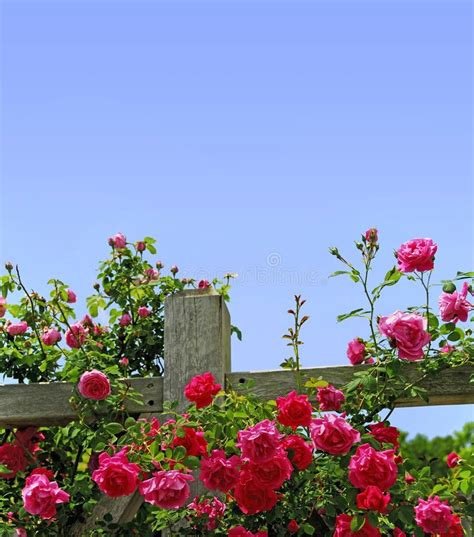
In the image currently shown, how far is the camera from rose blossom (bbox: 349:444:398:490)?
2.97 m

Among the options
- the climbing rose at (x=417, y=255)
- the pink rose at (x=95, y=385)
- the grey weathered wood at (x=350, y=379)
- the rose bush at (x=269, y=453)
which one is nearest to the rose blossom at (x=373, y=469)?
the rose bush at (x=269, y=453)

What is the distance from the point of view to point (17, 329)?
4.21 metres

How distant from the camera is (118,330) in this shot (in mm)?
4320

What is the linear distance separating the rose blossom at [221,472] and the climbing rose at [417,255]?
0.99 m

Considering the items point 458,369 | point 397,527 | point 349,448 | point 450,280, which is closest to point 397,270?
point 450,280

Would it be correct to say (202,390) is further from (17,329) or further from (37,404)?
(17,329)

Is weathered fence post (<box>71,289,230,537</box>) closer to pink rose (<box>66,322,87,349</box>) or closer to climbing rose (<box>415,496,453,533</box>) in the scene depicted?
pink rose (<box>66,322,87,349</box>)

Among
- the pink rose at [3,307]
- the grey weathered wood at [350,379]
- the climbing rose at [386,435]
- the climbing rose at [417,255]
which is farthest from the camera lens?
the pink rose at [3,307]

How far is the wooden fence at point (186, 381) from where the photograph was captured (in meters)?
3.49

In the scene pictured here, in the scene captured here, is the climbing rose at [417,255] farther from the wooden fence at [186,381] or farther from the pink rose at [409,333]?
the wooden fence at [186,381]

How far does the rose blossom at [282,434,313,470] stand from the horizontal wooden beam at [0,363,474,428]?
46 cm

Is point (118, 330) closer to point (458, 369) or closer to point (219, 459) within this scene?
point (219, 459)

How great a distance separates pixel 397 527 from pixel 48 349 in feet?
6.03

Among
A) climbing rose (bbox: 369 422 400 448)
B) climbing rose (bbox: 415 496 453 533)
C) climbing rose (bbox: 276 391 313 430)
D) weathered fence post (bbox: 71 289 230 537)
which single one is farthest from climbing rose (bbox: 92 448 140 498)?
climbing rose (bbox: 415 496 453 533)
